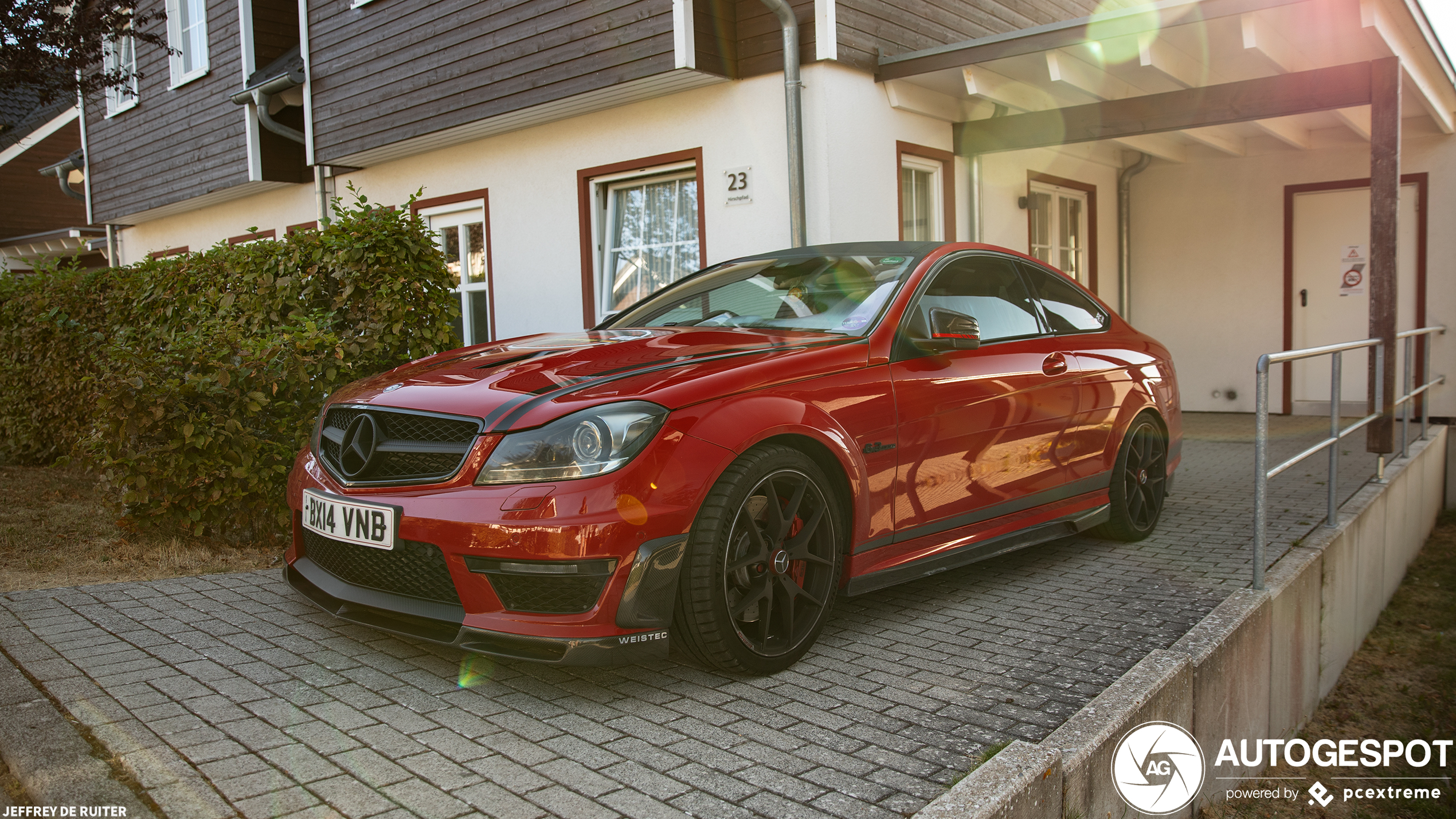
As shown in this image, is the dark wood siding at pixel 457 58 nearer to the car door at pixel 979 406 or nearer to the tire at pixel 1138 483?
the car door at pixel 979 406

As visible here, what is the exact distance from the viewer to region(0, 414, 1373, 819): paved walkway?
2422mm

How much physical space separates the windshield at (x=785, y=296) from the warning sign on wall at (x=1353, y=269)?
338 inches

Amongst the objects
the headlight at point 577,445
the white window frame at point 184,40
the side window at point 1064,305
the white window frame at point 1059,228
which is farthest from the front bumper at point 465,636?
the white window frame at point 184,40

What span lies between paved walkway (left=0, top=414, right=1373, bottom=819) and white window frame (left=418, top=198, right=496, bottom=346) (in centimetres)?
546

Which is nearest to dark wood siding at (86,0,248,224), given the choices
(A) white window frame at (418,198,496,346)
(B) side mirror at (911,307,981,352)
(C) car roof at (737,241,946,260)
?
(A) white window frame at (418,198,496,346)

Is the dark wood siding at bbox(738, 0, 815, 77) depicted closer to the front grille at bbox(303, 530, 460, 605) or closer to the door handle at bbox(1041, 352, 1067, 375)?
the door handle at bbox(1041, 352, 1067, 375)

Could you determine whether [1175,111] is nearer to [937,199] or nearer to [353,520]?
[937,199]

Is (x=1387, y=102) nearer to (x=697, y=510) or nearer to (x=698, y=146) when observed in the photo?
(x=698, y=146)

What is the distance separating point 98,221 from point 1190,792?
52.1 feet

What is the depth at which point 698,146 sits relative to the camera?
25.5ft

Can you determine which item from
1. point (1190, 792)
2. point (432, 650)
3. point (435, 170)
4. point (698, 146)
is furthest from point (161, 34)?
point (1190, 792)

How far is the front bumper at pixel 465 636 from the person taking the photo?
9.30 ft

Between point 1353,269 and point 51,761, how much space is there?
11703 mm

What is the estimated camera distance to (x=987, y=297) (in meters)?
4.42
